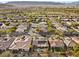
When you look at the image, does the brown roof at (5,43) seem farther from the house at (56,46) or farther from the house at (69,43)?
the house at (69,43)

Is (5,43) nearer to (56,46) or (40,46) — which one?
(40,46)

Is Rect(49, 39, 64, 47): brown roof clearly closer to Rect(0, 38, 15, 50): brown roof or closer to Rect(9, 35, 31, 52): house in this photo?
Rect(9, 35, 31, 52): house

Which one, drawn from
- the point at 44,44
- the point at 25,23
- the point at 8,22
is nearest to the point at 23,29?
the point at 25,23

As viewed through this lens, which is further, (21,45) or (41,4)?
(41,4)

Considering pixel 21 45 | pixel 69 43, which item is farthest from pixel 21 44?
pixel 69 43

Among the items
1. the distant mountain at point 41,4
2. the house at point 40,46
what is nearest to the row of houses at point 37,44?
the house at point 40,46

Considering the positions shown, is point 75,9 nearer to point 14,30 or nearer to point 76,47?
point 76,47
